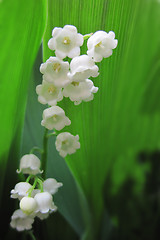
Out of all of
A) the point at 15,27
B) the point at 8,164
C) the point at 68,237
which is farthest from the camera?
the point at 68,237

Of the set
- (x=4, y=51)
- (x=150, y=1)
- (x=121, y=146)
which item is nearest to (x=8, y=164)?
(x=4, y=51)

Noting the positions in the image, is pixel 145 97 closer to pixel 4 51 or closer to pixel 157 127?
pixel 157 127

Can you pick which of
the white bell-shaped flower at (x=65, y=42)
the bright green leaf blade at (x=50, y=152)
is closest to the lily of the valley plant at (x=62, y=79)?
the white bell-shaped flower at (x=65, y=42)

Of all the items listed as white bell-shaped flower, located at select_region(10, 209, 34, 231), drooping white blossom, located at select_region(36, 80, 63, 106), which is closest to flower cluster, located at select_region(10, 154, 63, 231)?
white bell-shaped flower, located at select_region(10, 209, 34, 231)

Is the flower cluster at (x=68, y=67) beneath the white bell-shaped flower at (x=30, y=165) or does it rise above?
above

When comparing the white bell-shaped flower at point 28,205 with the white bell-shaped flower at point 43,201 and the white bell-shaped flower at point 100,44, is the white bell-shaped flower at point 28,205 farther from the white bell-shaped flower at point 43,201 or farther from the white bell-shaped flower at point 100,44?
the white bell-shaped flower at point 100,44

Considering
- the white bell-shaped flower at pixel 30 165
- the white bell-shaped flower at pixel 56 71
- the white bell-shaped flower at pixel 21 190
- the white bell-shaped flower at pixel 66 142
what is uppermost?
the white bell-shaped flower at pixel 56 71
